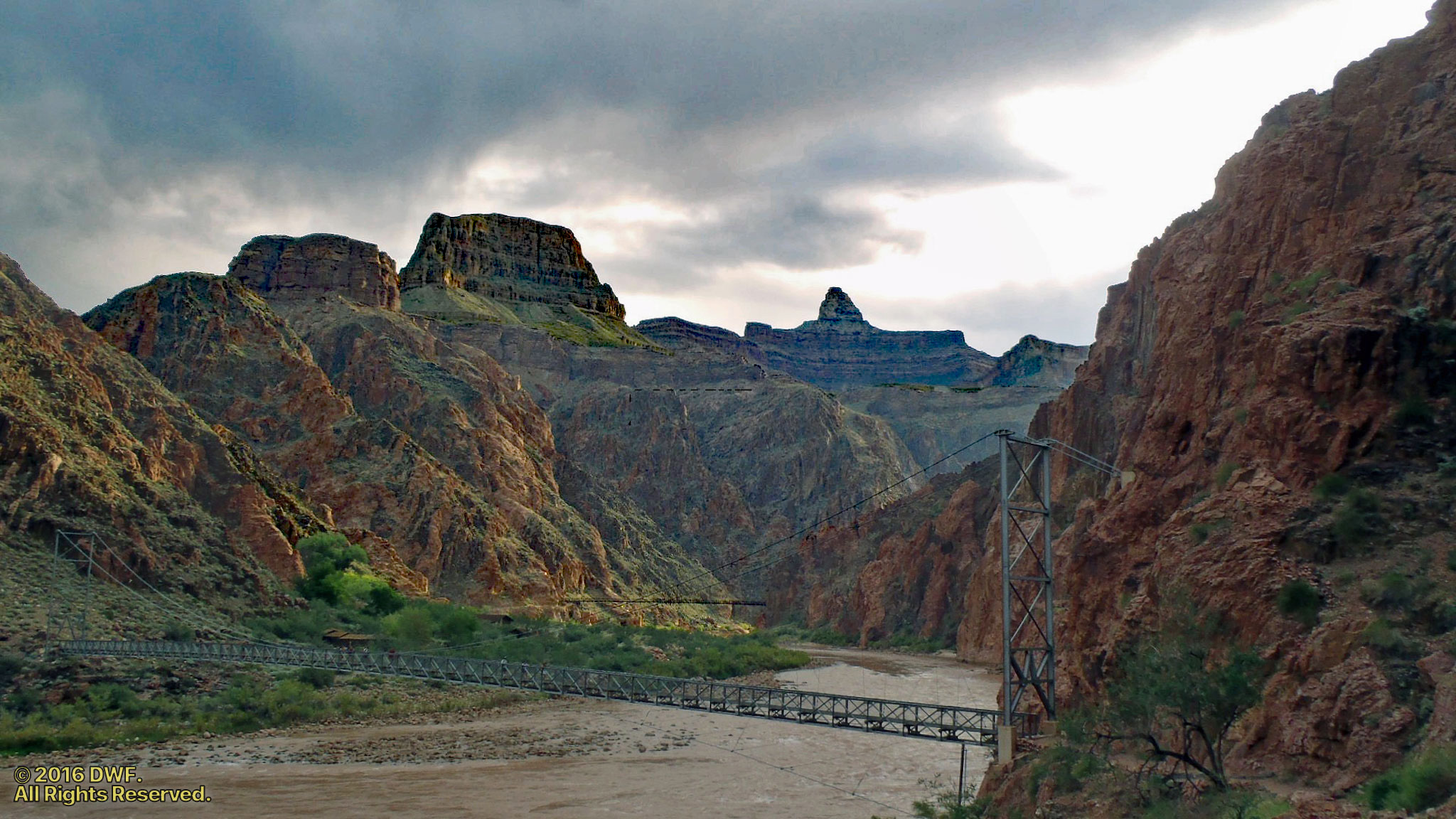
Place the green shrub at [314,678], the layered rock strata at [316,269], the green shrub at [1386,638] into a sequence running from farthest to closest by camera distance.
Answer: the layered rock strata at [316,269]
the green shrub at [314,678]
the green shrub at [1386,638]

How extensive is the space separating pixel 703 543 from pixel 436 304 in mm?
55350

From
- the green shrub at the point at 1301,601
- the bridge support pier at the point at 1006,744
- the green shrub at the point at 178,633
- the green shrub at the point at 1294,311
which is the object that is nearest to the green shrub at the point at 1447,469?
the green shrub at the point at 1301,601

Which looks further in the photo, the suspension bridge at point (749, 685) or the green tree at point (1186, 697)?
the suspension bridge at point (749, 685)

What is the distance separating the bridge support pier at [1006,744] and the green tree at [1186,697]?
125 inches

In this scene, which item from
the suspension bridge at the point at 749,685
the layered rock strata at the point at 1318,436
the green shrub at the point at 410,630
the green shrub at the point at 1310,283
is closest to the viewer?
the layered rock strata at the point at 1318,436

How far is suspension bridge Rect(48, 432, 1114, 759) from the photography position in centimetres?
2722

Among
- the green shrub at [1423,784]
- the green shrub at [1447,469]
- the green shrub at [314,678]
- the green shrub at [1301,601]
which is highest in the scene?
the green shrub at [1447,469]

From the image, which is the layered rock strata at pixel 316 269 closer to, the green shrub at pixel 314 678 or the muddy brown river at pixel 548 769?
the green shrub at pixel 314 678

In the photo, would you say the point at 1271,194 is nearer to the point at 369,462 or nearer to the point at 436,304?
the point at 369,462

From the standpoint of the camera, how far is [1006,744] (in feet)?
83.8

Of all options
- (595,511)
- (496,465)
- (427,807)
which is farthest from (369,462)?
(427,807)

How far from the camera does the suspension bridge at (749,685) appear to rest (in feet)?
89.3

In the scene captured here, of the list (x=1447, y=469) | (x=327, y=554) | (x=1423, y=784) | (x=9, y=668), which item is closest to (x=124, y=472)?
(x=327, y=554)

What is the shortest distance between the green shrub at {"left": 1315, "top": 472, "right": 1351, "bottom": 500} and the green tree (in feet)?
12.4
